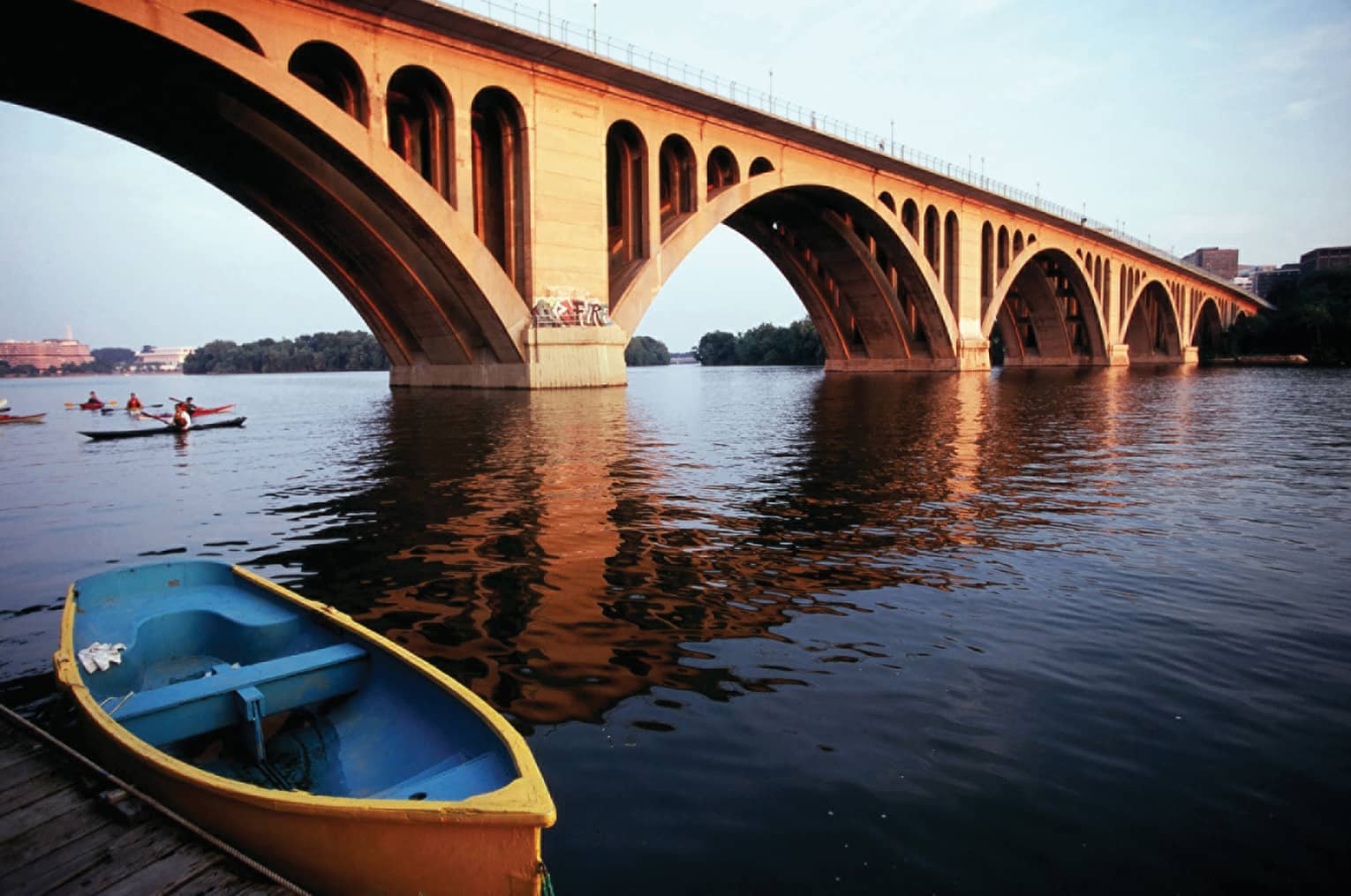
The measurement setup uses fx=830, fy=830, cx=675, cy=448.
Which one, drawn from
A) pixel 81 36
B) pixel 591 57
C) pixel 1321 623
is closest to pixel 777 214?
pixel 591 57

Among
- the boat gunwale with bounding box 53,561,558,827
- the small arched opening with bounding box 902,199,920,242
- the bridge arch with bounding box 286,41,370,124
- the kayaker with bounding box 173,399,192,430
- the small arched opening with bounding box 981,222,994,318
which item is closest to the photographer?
the boat gunwale with bounding box 53,561,558,827

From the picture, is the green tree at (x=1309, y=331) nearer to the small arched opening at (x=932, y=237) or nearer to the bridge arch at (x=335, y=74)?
the small arched opening at (x=932, y=237)

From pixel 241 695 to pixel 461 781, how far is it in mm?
1611

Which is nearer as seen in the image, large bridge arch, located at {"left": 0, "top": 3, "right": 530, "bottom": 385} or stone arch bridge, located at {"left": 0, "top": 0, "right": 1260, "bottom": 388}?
large bridge arch, located at {"left": 0, "top": 3, "right": 530, "bottom": 385}

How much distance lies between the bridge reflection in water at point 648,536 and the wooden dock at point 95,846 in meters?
2.05

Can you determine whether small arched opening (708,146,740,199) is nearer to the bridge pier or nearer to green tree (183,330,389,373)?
the bridge pier

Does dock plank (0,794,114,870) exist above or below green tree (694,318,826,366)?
below

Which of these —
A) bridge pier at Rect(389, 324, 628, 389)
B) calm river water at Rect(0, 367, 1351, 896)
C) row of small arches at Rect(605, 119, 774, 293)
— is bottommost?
calm river water at Rect(0, 367, 1351, 896)

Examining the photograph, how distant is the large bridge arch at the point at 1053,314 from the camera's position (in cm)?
8288

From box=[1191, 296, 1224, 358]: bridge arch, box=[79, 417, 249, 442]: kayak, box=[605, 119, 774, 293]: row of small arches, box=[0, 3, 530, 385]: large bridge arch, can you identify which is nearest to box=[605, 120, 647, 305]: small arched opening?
box=[605, 119, 774, 293]: row of small arches

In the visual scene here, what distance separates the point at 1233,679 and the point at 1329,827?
5.94 ft

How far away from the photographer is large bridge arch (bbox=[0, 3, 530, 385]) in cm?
2694

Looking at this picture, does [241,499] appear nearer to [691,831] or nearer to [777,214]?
[691,831]

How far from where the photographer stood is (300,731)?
453 centimetres
